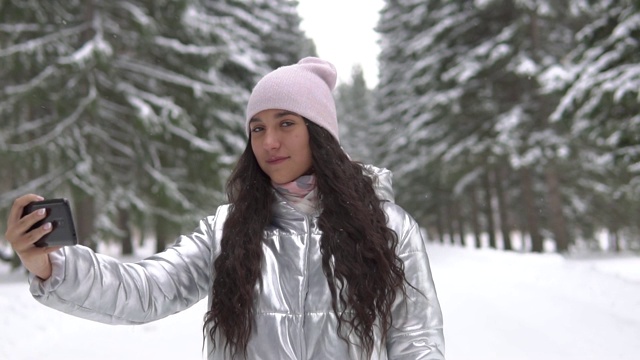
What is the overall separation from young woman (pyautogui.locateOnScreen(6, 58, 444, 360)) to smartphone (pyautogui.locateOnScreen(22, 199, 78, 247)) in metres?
0.15

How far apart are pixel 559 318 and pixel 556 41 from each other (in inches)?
513

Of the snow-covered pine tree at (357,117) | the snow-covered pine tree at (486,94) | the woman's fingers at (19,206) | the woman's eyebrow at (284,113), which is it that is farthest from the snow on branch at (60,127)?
the snow-covered pine tree at (357,117)

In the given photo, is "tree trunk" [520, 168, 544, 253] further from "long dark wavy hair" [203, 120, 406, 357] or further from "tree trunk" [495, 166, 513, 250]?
"long dark wavy hair" [203, 120, 406, 357]

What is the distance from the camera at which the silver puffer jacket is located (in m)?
1.78

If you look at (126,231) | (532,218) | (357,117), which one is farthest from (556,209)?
(357,117)

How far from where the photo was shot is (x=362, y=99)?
44812mm

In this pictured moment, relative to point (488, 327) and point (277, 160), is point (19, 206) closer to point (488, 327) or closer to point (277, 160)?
point (277, 160)

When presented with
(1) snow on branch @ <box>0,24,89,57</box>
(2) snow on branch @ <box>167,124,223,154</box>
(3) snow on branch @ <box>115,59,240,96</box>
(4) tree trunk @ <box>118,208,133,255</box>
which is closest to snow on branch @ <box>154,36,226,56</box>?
(3) snow on branch @ <box>115,59,240,96</box>

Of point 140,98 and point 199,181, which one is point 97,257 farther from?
point 199,181

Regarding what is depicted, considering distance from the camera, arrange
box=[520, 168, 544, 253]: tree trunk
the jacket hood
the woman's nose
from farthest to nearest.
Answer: box=[520, 168, 544, 253]: tree trunk
the jacket hood
the woman's nose

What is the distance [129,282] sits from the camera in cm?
184

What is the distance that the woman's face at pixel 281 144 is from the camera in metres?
2.09

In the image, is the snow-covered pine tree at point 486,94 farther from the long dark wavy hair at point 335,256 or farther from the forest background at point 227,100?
the long dark wavy hair at point 335,256

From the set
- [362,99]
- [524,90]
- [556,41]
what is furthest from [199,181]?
[362,99]
